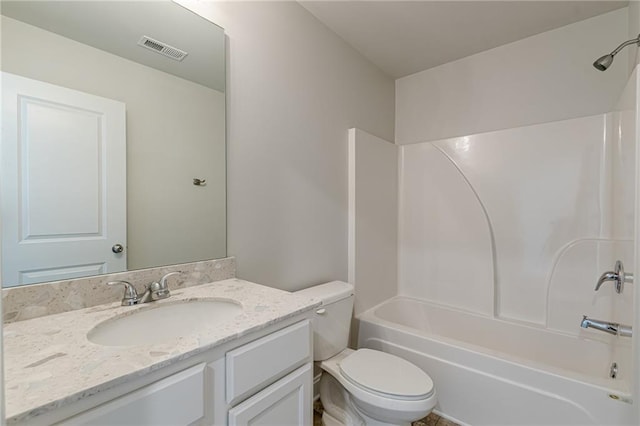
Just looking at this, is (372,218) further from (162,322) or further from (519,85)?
(162,322)

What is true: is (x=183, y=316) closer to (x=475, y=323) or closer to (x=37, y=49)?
(x=37, y=49)

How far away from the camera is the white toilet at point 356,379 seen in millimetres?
1262

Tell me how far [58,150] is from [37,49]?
32cm

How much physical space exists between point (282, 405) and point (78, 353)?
611 mm

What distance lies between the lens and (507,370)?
59.6 inches

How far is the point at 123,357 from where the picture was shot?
0.66m

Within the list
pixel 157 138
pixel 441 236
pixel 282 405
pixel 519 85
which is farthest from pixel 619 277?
pixel 157 138

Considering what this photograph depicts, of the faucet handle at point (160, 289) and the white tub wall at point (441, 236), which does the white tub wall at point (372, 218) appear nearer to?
the white tub wall at point (441, 236)

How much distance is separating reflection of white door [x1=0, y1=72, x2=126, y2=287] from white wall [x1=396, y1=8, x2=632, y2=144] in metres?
2.34

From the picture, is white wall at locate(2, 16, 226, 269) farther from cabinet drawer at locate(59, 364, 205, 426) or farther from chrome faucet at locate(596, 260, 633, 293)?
chrome faucet at locate(596, 260, 633, 293)

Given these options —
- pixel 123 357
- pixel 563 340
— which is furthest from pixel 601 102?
pixel 123 357

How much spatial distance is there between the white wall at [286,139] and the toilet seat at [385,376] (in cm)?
53

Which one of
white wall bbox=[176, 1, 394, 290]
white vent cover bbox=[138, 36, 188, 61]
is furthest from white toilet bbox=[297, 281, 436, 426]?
white vent cover bbox=[138, 36, 188, 61]

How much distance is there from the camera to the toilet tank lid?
5.26ft
